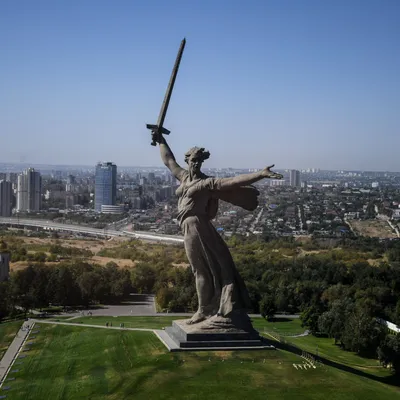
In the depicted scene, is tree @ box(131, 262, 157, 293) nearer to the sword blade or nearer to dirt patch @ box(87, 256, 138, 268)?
dirt patch @ box(87, 256, 138, 268)

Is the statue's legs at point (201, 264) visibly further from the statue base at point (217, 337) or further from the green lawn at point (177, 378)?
the green lawn at point (177, 378)

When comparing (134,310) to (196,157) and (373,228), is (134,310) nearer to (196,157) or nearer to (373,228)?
(196,157)

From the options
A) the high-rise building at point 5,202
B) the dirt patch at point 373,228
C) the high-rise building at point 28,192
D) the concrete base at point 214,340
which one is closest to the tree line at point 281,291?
the concrete base at point 214,340

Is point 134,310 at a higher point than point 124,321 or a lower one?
lower

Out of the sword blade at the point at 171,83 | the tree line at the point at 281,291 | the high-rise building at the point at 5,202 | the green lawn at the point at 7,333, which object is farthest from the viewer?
the high-rise building at the point at 5,202

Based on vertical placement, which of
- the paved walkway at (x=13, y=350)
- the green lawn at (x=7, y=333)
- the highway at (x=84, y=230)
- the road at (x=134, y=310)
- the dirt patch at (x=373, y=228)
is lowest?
the highway at (x=84, y=230)

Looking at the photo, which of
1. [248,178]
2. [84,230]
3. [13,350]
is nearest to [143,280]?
[13,350]

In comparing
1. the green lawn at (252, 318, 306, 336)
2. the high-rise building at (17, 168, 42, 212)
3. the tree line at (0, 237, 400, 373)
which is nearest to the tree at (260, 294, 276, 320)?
the tree line at (0, 237, 400, 373)
